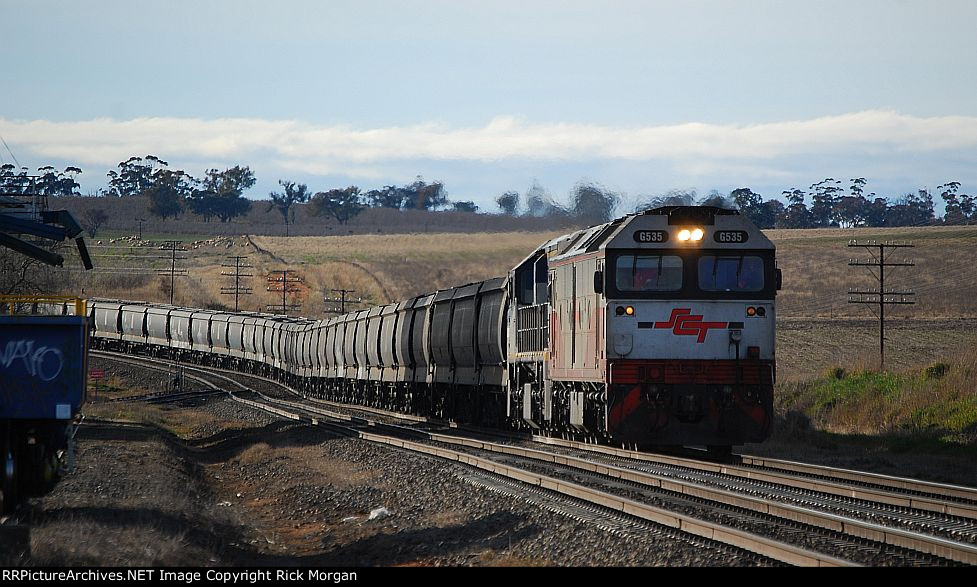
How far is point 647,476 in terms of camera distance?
15.8m

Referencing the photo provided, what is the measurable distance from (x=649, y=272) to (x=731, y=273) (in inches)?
50.9

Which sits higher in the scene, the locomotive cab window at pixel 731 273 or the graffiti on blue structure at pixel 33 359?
the locomotive cab window at pixel 731 273

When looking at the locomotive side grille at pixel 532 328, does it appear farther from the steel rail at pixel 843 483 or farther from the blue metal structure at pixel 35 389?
the blue metal structure at pixel 35 389

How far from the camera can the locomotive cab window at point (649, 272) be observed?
1844cm

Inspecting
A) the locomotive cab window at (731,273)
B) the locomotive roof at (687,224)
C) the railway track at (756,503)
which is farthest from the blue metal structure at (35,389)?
the locomotive cab window at (731,273)

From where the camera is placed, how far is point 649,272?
60.7 feet

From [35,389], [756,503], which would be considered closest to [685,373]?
[756,503]

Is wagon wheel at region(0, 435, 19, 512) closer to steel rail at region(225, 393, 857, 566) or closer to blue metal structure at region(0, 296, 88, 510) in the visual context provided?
blue metal structure at region(0, 296, 88, 510)

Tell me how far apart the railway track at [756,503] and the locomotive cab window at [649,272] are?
278cm

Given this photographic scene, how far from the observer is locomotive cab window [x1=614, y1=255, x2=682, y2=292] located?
726 inches

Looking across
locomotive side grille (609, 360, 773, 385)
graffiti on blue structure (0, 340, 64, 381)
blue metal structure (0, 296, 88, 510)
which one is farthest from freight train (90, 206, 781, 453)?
graffiti on blue structure (0, 340, 64, 381)

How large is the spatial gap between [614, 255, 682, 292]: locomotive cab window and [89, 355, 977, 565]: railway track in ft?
9.13
